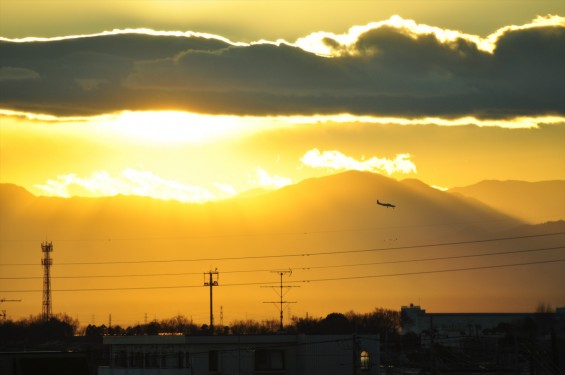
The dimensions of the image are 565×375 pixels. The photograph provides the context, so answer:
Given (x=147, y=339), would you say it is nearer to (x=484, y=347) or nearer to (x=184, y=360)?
(x=184, y=360)

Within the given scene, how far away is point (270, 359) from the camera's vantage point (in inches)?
4840

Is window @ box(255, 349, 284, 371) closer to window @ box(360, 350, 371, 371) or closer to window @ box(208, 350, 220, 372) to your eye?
window @ box(208, 350, 220, 372)

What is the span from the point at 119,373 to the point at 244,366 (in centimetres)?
1538

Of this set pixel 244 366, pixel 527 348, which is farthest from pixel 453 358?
pixel 244 366

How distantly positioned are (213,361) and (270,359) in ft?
19.2

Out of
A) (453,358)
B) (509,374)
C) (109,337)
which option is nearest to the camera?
(509,374)

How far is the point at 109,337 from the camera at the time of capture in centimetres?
13138

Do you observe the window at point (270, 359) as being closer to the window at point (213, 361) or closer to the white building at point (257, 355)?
the white building at point (257, 355)

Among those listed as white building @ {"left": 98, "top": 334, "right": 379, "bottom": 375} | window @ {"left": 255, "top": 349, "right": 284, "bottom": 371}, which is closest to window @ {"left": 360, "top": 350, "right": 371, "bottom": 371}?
white building @ {"left": 98, "top": 334, "right": 379, "bottom": 375}

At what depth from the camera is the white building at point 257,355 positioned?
12162 centimetres

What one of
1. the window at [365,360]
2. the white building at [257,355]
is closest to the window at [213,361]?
the white building at [257,355]

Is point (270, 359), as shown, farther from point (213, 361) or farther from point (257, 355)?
point (213, 361)

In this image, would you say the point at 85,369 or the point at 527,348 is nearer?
the point at 85,369

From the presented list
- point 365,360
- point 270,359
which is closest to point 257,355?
point 270,359
